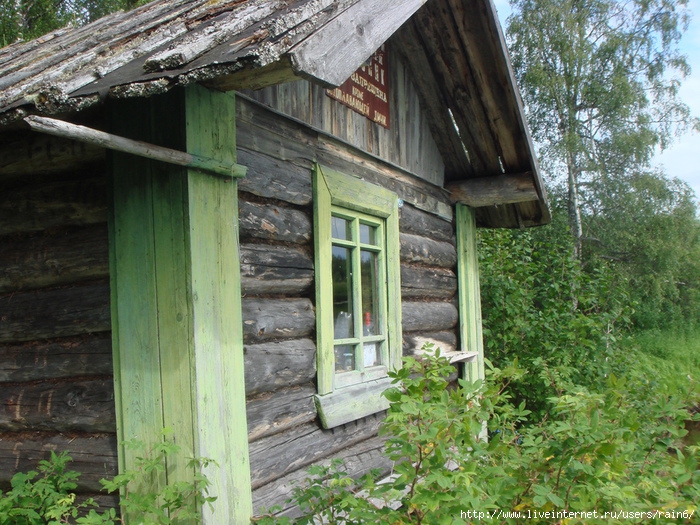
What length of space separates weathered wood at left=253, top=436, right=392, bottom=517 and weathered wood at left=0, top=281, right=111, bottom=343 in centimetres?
110

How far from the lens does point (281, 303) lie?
3.28 m

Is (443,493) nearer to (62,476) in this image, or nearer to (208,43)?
(62,476)

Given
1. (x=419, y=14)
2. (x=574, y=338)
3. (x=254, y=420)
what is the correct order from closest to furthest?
(x=254, y=420), (x=419, y=14), (x=574, y=338)

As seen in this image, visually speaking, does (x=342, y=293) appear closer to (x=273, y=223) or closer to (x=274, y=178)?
(x=273, y=223)

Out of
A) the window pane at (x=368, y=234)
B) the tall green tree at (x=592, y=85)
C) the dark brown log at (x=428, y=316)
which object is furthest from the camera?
the tall green tree at (x=592, y=85)

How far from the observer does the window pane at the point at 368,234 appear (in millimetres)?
4260

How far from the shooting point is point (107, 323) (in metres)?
2.80

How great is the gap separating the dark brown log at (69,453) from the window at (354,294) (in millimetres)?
1143

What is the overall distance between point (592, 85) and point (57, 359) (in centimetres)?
1757

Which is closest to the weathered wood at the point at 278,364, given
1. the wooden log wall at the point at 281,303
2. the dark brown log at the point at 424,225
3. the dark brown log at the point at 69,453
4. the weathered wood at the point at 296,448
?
the wooden log wall at the point at 281,303

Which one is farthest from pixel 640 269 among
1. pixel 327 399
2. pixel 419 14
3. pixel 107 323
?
pixel 107 323

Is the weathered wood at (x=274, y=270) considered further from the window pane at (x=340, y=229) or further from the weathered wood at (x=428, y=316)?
the weathered wood at (x=428, y=316)

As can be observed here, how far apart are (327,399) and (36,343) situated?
1.51 meters

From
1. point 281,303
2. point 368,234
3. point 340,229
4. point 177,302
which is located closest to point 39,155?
point 177,302
